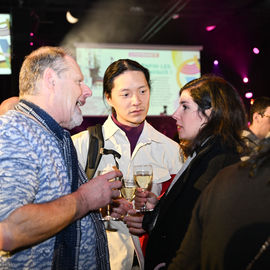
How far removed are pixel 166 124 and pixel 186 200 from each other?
639 cm

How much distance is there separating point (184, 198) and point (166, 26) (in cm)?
716

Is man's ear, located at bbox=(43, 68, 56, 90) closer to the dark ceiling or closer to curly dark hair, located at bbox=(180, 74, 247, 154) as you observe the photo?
curly dark hair, located at bbox=(180, 74, 247, 154)

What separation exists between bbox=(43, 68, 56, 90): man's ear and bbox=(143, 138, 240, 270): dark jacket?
0.80 meters

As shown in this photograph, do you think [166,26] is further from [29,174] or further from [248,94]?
[29,174]

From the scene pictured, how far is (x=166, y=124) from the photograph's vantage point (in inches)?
317

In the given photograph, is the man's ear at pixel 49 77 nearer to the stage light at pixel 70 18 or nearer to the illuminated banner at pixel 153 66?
the illuminated banner at pixel 153 66

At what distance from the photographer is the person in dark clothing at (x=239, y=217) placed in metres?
1.06

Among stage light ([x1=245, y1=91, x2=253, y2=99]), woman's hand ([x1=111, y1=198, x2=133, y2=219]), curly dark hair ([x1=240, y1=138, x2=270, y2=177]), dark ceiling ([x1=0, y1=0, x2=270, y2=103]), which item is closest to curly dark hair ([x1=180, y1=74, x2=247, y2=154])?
woman's hand ([x1=111, y1=198, x2=133, y2=219])

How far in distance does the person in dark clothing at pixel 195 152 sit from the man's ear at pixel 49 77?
2.55 ft

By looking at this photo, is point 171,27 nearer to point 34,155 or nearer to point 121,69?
point 121,69

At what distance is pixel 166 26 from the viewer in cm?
828

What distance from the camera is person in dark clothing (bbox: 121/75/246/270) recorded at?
170cm

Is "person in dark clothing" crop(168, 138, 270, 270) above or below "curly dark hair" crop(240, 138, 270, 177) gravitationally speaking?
below

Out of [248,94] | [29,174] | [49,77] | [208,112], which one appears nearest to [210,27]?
[248,94]
